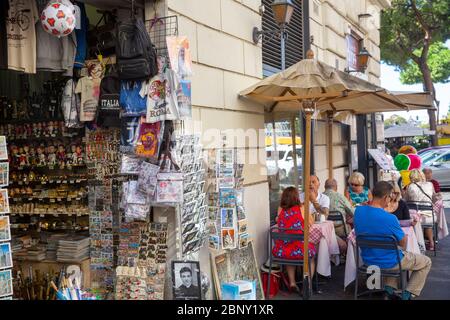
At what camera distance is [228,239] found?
16.2 feet

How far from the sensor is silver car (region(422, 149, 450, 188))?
56.4 feet

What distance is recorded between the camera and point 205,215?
4.88m

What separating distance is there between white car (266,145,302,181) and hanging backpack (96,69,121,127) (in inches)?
120

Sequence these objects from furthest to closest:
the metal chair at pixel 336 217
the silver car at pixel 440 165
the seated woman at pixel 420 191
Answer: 1. the silver car at pixel 440 165
2. the seated woman at pixel 420 191
3. the metal chair at pixel 336 217

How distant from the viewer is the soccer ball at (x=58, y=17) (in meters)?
3.92

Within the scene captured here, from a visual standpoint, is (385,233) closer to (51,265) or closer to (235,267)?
(235,267)

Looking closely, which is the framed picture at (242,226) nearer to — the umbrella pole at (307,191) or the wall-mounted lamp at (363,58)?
the umbrella pole at (307,191)

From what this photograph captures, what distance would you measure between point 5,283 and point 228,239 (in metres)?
2.11

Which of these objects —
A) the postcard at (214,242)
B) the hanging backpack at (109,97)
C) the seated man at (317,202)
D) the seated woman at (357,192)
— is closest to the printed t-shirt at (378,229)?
→ the seated man at (317,202)

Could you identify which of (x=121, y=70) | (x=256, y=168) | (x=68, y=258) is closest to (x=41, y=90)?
(x=121, y=70)

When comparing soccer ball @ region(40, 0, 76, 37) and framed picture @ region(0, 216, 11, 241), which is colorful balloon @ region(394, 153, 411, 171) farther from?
framed picture @ region(0, 216, 11, 241)

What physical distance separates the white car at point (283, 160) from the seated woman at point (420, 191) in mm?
1867

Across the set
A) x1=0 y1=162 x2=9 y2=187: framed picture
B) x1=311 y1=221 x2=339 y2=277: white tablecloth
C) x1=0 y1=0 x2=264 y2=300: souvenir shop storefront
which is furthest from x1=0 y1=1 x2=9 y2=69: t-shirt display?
x1=311 y1=221 x2=339 y2=277: white tablecloth

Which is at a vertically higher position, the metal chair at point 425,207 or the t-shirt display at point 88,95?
the t-shirt display at point 88,95
